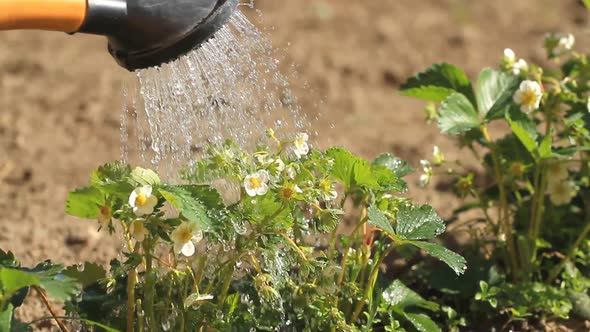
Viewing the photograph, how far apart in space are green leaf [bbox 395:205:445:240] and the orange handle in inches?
26.9

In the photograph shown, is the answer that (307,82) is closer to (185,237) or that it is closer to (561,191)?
(561,191)

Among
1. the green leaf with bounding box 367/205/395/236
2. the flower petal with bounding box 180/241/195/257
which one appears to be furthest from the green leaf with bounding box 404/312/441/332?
the flower petal with bounding box 180/241/195/257

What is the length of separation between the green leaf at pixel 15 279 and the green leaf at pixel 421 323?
0.84 meters

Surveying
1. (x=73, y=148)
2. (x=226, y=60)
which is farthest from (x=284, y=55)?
(x=226, y=60)

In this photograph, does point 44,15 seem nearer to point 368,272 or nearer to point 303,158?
point 303,158

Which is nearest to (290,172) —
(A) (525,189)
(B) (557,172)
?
(B) (557,172)

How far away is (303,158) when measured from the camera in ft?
6.79

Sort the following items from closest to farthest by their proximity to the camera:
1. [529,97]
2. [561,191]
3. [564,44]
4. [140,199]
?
[140,199]
[529,97]
[561,191]
[564,44]

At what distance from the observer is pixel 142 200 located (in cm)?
→ 188

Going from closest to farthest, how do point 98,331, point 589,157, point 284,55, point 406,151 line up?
point 98,331 → point 589,157 → point 406,151 → point 284,55

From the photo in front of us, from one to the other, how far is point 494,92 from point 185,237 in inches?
37.4

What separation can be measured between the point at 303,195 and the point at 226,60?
0.57m

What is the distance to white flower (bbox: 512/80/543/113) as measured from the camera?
252 centimetres

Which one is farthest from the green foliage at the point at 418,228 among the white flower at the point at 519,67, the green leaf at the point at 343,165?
the white flower at the point at 519,67
